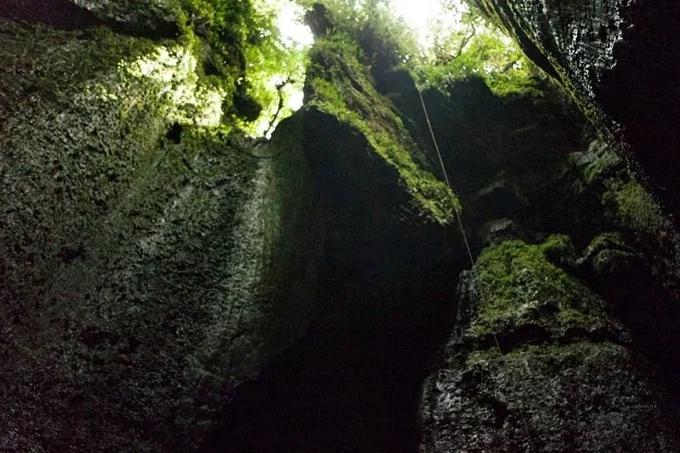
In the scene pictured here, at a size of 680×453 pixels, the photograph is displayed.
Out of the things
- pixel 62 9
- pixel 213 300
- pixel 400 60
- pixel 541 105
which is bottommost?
pixel 213 300

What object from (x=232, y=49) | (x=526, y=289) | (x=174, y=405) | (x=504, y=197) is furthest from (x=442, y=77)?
(x=174, y=405)

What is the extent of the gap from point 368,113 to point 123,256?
3.61 meters

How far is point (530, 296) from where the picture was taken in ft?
17.5

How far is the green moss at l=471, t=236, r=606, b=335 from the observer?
17.0 ft

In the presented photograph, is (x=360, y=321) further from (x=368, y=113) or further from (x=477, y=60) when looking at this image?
(x=477, y=60)

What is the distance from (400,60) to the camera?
781cm

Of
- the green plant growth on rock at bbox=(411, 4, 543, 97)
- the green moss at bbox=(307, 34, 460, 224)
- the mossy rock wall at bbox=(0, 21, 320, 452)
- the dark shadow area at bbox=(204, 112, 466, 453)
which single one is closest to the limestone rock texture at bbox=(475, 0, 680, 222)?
the green moss at bbox=(307, 34, 460, 224)

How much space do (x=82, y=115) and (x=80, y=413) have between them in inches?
105

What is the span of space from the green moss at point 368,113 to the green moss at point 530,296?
89 centimetres

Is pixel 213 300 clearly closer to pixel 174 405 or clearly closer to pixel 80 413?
pixel 174 405

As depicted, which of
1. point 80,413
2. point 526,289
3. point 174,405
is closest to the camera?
point 80,413

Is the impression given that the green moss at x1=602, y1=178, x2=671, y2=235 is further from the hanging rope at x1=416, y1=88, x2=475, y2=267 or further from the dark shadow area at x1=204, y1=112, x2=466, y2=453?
the dark shadow area at x1=204, y1=112, x2=466, y2=453

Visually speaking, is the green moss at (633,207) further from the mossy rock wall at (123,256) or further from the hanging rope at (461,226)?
the mossy rock wall at (123,256)

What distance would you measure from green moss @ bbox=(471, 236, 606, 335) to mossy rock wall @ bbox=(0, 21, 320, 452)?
2.13m
